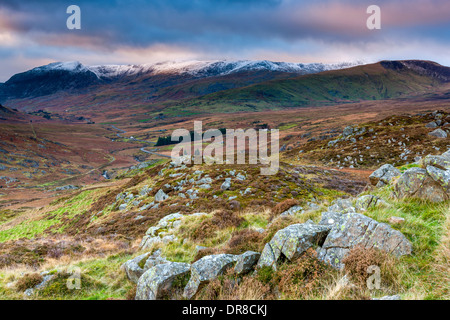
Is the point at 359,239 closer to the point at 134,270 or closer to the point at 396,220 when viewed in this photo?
the point at 396,220

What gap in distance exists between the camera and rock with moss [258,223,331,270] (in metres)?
7.09

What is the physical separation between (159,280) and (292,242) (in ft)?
14.1

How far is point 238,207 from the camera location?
65.0ft

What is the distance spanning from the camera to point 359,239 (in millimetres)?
6965

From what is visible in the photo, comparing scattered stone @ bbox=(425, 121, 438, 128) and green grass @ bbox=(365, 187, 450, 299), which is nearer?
green grass @ bbox=(365, 187, 450, 299)

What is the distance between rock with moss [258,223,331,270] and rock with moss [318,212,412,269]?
32 centimetres

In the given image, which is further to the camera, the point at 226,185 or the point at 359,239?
the point at 226,185

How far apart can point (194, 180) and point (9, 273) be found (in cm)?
2038

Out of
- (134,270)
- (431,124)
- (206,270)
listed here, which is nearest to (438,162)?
(206,270)

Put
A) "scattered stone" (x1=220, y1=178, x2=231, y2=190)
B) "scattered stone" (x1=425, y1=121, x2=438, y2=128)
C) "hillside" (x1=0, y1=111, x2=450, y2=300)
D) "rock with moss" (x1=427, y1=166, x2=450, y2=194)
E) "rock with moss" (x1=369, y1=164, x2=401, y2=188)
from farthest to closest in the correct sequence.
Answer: "scattered stone" (x1=425, y1=121, x2=438, y2=128), "scattered stone" (x1=220, y1=178, x2=231, y2=190), "rock with moss" (x1=369, y1=164, x2=401, y2=188), "rock with moss" (x1=427, y1=166, x2=450, y2=194), "hillside" (x1=0, y1=111, x2=450, y2=300)

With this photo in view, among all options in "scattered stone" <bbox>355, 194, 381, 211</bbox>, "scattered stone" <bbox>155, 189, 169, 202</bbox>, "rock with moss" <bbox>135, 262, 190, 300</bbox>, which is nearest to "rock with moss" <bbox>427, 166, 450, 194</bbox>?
"scattered stone" <bbox>355, 194, 381, 211</bbox>

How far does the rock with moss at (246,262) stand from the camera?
7273 millimetres

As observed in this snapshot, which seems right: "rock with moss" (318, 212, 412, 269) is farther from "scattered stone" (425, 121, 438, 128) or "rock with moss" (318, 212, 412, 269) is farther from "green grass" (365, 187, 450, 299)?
"scattered stone" (425, 121, 438, 128)

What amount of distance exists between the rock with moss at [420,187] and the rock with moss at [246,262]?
6.89 metres
